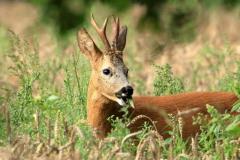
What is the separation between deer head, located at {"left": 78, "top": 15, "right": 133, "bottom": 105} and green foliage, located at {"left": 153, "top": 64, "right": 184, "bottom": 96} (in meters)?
0.28

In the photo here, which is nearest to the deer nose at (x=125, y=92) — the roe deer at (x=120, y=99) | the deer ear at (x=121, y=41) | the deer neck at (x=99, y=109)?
the roe deer at (x=120, y=99)

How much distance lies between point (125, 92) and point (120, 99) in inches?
2.9

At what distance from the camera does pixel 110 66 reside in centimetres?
922

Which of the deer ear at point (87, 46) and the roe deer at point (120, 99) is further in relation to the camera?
the deer ear at point (87, 46)

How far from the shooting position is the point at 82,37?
9.64m

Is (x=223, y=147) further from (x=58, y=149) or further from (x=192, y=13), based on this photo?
(x=192, y=13)

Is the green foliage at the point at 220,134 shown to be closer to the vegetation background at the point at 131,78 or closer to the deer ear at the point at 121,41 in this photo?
the vegetation background at the point at 131,78

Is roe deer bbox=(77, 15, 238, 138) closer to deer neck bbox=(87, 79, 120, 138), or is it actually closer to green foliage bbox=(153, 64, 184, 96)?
deer neck bbox=(87, 79, 120, 138)

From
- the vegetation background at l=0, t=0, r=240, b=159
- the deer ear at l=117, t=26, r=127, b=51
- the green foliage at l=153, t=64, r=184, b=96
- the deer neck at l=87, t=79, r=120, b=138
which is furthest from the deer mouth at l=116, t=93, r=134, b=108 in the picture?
the deer ear at l=117, t=26, r=127, b=51

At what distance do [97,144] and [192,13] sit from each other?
201 cm

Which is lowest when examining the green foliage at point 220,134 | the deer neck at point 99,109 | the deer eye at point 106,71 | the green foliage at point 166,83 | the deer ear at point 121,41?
the green foliage at point 220,134

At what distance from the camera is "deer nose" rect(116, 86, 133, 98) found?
8648 mm

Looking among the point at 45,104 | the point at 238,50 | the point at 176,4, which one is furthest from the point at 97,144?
the point at 238,50

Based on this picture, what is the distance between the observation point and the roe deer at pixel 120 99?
8555 millimetres
